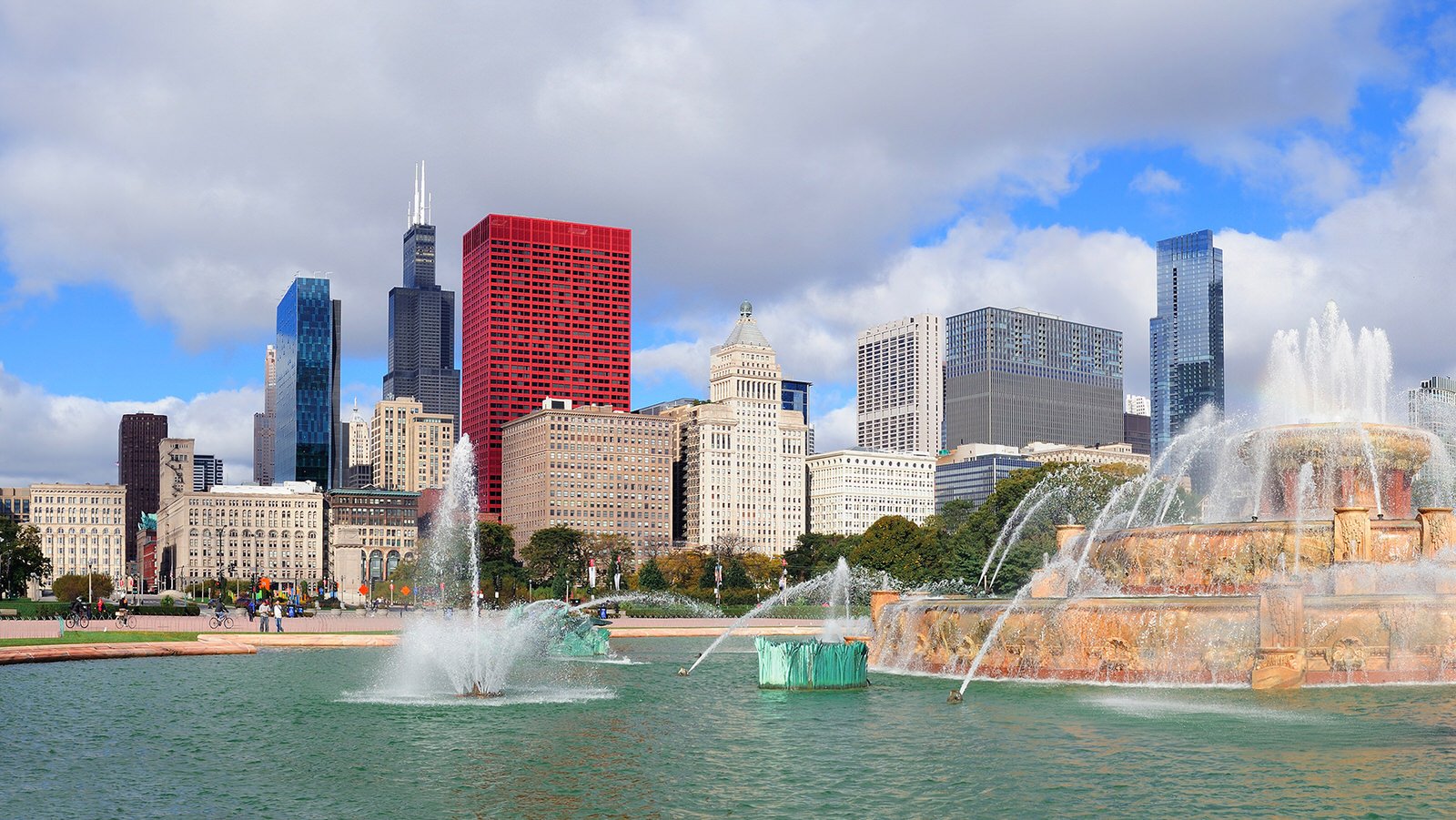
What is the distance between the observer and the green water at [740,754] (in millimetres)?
22016

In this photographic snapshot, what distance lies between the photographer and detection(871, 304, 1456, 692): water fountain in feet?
119

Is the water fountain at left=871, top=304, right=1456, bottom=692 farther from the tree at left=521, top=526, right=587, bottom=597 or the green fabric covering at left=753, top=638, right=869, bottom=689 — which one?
the tree at left=521, top=526, right=587, bottom=597

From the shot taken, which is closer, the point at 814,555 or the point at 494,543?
the point at 814,555

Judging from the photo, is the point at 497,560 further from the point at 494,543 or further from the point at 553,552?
the point at 553,552

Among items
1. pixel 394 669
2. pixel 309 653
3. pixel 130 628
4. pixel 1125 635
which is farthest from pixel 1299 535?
pixel 130 628

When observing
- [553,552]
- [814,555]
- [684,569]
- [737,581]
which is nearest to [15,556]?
[553,552]

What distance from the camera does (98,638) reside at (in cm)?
6359

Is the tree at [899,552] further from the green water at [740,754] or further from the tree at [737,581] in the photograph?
the green water at [740,754]

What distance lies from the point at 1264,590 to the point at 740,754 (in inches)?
656

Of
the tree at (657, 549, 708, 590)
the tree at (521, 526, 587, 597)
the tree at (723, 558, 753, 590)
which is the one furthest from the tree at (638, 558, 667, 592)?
the tree at (521, 526, 587, 597)

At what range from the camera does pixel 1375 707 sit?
104 ft

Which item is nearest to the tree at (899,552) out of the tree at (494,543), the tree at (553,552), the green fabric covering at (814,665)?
the tree at (553,552)

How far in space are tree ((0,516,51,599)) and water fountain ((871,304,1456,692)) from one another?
370 feet

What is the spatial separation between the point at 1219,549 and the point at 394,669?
27.6 m
